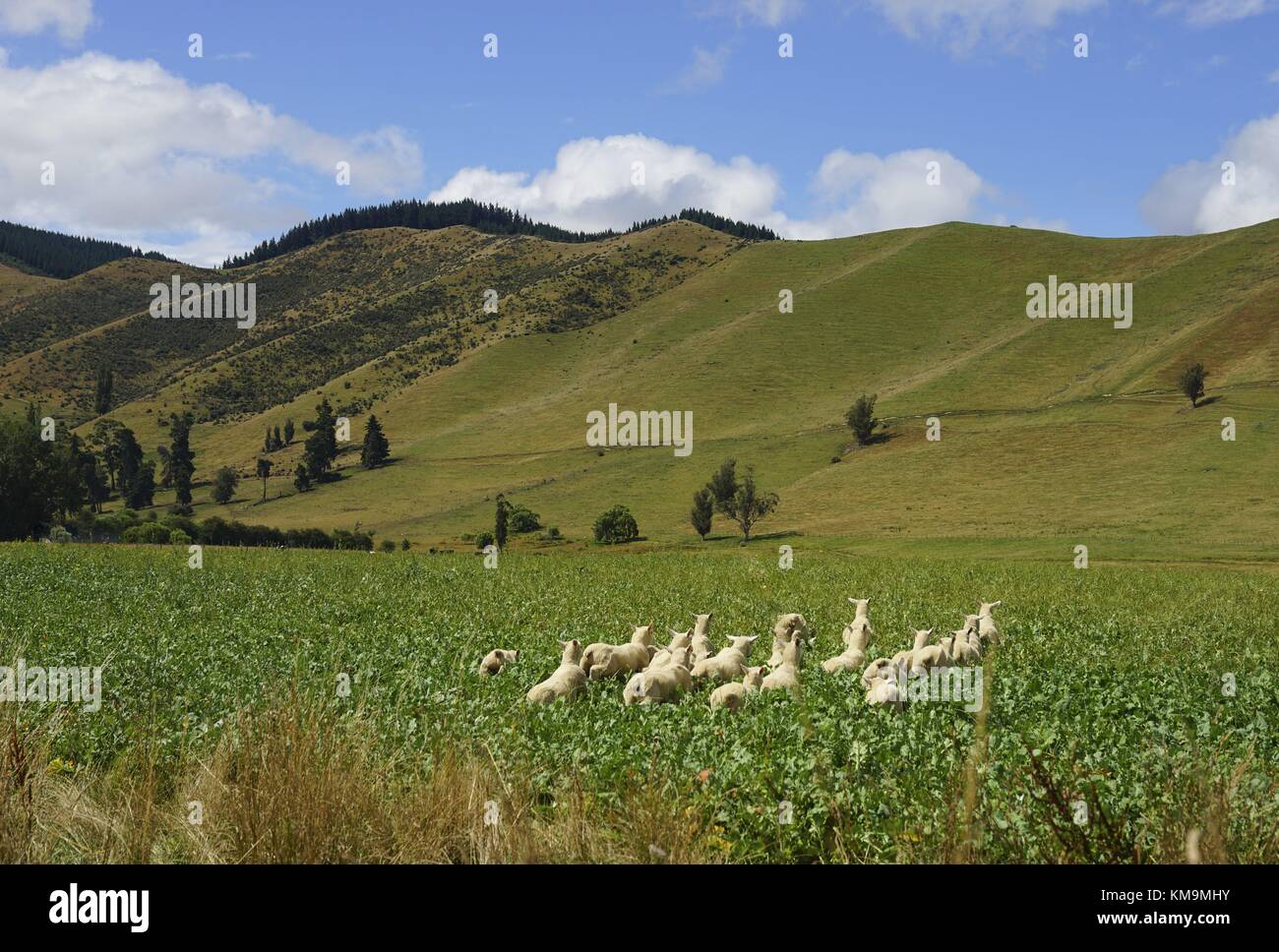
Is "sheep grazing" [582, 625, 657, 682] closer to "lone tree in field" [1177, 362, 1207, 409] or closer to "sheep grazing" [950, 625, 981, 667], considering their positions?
"sheep grazing" [950, 625, 981, 667]

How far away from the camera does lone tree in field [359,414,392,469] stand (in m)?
148

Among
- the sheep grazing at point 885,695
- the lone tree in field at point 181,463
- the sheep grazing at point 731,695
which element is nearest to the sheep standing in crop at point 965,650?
the sheep grazing at point 885,695

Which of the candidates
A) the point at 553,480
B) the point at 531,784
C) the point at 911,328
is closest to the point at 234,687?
the point at 531,784

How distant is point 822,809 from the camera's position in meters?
7.80

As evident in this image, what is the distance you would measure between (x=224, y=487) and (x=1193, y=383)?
422 feet

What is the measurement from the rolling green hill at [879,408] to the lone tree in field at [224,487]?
8.18 feet

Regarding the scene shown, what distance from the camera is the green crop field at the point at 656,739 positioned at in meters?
6.65

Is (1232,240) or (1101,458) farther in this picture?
(1232,240)

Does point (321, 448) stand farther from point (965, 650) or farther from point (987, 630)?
point (965, 650)

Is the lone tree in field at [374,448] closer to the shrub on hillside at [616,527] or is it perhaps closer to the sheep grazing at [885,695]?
the shrub on hillside at [616,527]

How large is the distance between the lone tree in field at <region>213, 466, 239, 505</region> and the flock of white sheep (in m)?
135
